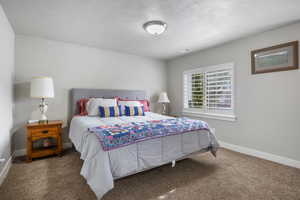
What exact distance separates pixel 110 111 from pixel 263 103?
3.02 meters

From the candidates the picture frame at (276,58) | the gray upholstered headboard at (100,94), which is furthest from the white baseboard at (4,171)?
the picture frame at (276,58)

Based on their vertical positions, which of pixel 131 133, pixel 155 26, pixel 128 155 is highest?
pixel 155 26

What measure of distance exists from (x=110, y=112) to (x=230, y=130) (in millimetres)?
2689

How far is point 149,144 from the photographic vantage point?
6.30 ft

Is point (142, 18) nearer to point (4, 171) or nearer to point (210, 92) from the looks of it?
point (210, 92)

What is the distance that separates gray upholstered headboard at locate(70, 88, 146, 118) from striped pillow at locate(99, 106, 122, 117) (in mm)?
689

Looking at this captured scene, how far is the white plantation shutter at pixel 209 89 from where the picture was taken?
11.1ft

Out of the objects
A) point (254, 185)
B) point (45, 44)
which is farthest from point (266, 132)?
point (45, 44)

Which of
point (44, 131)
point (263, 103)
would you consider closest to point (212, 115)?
point (263, 103)

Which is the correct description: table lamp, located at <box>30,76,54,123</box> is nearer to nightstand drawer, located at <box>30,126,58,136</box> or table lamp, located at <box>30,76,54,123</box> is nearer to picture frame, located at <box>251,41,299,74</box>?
nightstand drawer, located at <box>30,126,58,136</box>

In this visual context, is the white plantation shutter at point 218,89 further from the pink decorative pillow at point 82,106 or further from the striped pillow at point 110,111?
the pink decorative pillow at point 82,106

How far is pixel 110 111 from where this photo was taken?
10.2 ft

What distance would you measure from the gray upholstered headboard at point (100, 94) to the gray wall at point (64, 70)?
17cm

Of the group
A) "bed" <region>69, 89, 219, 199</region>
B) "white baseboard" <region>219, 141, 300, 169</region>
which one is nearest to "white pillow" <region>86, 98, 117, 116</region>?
"bed" <region>69, 89, 219, 199</region>
